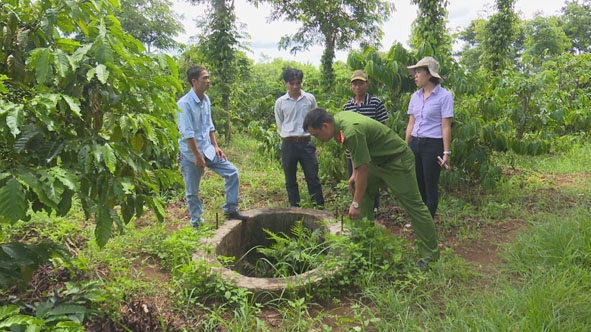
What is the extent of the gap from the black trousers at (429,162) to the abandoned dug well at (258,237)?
852 millimetres

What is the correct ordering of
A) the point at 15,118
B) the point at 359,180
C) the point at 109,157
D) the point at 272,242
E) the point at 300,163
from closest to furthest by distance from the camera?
the point at 15,118
the point at 109,157
the point at 359,180
the point at 272,242
the point at 300,163

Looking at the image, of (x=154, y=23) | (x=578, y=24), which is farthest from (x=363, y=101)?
(x=578, y=24)

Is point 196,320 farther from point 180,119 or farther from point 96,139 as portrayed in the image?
point 180,119

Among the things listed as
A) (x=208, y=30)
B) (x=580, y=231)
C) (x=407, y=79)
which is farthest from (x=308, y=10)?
(x=580, y=231)

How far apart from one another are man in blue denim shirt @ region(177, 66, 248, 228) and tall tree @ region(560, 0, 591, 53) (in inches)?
938

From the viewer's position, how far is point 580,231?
3.18m

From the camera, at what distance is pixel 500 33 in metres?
11.6

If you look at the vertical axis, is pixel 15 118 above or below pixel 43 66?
below

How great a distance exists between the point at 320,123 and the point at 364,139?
332 millimetres

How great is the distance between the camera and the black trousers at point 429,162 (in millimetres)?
3355

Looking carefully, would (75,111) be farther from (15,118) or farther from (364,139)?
(364,139)

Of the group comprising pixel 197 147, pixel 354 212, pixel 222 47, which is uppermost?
pixel 222 47

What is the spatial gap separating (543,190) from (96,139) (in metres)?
5.18

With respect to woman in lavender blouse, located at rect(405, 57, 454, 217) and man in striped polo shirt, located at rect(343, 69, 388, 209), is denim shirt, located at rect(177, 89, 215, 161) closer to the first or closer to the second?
man in striped polo shirt, located at rect(343, 69, 388, 209)
